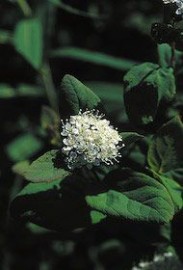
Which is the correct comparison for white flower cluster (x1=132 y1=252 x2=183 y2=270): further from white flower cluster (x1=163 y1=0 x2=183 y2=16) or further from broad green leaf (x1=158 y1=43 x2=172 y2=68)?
white flower cluster (x1=163 y1=0 x2=183 y2=16)

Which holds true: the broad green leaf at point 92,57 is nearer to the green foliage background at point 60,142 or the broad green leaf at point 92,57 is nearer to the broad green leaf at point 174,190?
the green foliage background at point 60,142

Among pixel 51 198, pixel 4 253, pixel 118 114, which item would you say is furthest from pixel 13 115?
pixel 51 198

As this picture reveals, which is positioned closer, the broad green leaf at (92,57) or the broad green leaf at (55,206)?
the broad green leaf at (55,206)

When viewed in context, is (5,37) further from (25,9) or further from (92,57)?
(92,57)

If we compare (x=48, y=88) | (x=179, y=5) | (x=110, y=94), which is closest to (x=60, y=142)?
(x=179, y=5)

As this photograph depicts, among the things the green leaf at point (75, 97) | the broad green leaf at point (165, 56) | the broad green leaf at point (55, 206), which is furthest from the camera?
the broad green leaf at point (165, 56)

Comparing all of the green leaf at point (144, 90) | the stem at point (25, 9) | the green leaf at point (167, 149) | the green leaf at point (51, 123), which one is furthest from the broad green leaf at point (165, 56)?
the stem at point (25, 9)

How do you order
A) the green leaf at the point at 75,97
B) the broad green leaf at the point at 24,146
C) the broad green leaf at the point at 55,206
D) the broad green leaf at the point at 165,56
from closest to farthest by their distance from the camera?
1. the green leaf at the point at 75,97
2. the broad green leaf at the point at 55,206
3. the broad green leaf at the point at 165,56
4. the broad green leaf at the point at 24,146

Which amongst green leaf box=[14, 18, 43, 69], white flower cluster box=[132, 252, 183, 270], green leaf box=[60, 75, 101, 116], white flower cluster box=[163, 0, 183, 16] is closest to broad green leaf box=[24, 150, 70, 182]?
green leaf box=[60, 75, 101, 116]

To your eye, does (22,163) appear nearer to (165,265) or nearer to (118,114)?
(165,265)
